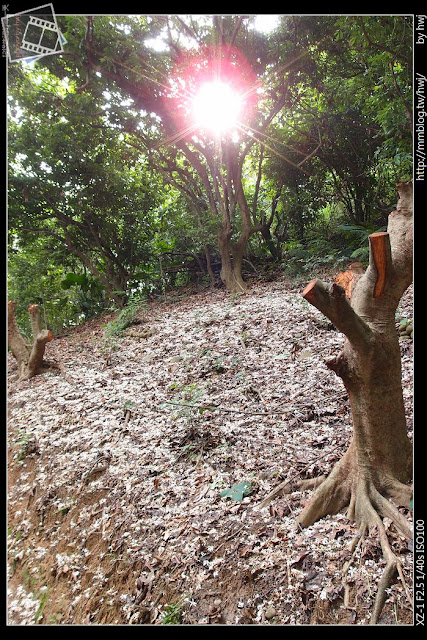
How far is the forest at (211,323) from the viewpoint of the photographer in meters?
1.70

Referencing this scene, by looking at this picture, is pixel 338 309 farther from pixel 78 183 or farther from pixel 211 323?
pixel 78 183

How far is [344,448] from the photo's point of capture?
7.79ft

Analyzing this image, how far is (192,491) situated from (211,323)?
330cm

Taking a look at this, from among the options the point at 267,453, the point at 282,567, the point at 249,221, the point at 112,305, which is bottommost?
the point at 282,567

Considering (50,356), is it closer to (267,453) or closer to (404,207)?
(267,453)

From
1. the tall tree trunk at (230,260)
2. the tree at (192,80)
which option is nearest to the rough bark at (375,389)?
the tree at (192,80)

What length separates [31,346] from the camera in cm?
560

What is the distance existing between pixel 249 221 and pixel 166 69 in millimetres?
3283

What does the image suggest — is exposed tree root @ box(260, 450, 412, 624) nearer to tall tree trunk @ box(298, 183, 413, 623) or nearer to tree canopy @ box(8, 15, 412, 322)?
tall tree trunk @ box(298, 183, 413, 623)

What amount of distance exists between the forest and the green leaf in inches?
0.7

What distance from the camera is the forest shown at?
67.1 inches

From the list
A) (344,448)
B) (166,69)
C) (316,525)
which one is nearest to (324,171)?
(166,69)

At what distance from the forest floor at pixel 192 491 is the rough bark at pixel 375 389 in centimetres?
10

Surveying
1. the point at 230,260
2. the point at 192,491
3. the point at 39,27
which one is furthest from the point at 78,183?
the point at 192,491
